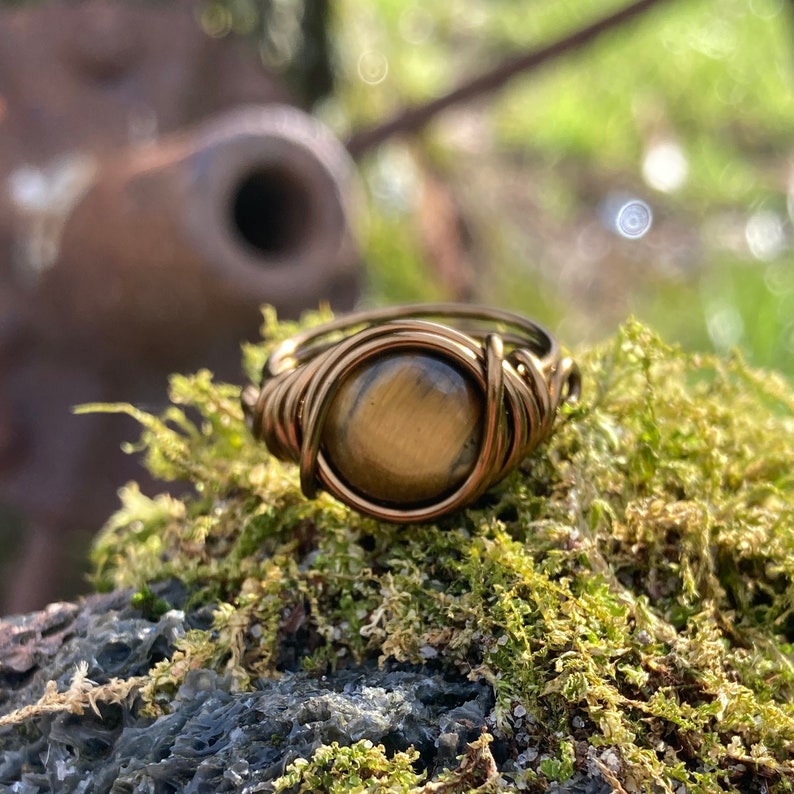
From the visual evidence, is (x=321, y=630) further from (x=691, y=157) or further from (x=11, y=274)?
(x=691, y=157)

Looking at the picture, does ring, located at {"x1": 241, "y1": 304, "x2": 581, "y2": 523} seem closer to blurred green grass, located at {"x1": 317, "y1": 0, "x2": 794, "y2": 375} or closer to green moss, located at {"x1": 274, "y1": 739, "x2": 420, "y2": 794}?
green moss, located at {"x1": 274, "y1": 739, "x2": 420, "y2": 794}

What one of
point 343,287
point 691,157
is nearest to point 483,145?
point 691,157

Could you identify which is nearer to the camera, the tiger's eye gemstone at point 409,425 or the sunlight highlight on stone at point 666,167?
the tiger's eye gemstone at point 409,425

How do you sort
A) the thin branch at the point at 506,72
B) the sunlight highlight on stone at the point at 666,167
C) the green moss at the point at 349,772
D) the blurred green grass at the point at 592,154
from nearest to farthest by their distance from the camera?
the green moss at the point at 349,772
the thin branch at the point at 506,72
the blurred green grass at the point at 592,154
the sunlight highlight on stone at the point at 666,167

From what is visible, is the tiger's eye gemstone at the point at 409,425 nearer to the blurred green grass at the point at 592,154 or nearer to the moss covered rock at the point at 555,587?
the moss covered rock at the point at 555,587

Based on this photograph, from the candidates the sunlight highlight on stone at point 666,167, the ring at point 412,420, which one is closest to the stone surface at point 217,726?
the ring at point 412,420

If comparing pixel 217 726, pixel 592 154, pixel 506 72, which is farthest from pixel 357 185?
pixel 592 154

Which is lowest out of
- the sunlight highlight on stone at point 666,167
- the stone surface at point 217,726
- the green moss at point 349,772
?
the green moss at point 349,772
